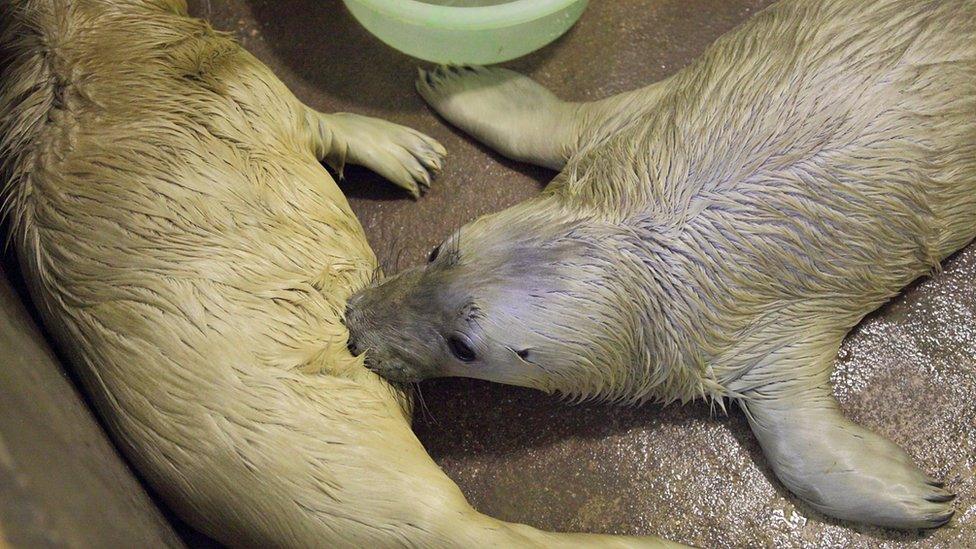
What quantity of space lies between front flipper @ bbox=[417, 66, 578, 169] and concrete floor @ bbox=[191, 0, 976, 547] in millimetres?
176

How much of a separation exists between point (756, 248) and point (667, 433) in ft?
3.05

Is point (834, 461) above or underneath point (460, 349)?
underneath

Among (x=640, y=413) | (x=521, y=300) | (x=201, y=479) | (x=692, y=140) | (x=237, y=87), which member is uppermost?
(x=692, y=140)

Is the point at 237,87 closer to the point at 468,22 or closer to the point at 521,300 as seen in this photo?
the point at 468,22

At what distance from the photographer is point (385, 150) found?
11.5ft

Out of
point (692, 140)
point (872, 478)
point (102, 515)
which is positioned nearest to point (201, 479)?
point (102, 515)

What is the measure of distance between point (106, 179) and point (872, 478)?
2840 millimetres

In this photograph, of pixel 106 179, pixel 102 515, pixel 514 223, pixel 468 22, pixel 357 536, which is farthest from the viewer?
pixel 468 22

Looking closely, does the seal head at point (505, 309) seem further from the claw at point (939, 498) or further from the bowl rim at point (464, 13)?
the claw at point (939, 498)

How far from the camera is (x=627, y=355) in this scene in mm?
2910

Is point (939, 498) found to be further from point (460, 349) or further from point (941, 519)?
point (460, 349)

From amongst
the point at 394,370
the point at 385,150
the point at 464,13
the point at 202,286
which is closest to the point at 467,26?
the point at 464,13

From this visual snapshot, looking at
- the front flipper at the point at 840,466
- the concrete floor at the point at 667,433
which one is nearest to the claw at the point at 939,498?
the front flipper at the point at 840,466

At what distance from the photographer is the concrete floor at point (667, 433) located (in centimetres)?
318
